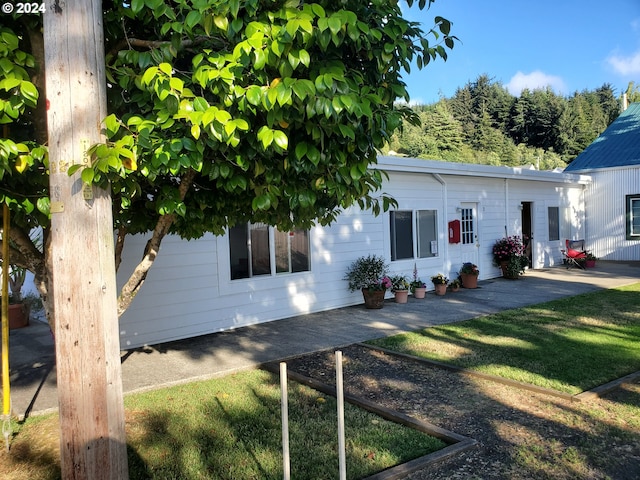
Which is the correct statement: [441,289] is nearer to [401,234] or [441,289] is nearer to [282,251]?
[401,234]

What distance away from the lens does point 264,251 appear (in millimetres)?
8727

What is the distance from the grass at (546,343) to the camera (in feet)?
17.7

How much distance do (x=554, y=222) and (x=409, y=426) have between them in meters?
14.6

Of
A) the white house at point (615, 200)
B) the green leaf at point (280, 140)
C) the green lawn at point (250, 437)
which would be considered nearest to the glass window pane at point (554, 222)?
the white house at point (615, 200)

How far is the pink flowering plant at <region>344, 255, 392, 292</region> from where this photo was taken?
9914 millimetres

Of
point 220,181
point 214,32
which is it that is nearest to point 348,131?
point 214,32

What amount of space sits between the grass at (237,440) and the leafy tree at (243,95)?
1.93 meters

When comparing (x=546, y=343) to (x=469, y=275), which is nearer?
(x=546, y=343)

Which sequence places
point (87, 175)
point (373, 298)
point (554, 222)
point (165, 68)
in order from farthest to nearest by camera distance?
1. point (554, 222)
2. point (373, 298)
3. point (165, 68)
4. point (87, 175)

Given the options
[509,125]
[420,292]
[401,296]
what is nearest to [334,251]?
[401,296]

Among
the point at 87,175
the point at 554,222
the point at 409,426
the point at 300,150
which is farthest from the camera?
the point at 554,222

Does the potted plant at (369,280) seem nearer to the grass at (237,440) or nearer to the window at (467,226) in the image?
the window at (467,226)

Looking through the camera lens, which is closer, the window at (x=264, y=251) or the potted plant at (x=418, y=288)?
the window at (x=264, y=251)

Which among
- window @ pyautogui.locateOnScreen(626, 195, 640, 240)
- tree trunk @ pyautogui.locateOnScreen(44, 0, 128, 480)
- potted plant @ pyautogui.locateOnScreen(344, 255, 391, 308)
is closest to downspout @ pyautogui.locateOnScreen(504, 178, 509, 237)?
potted plant @ pyautogui.locateOnScreen(344, 255, 391, 308)
